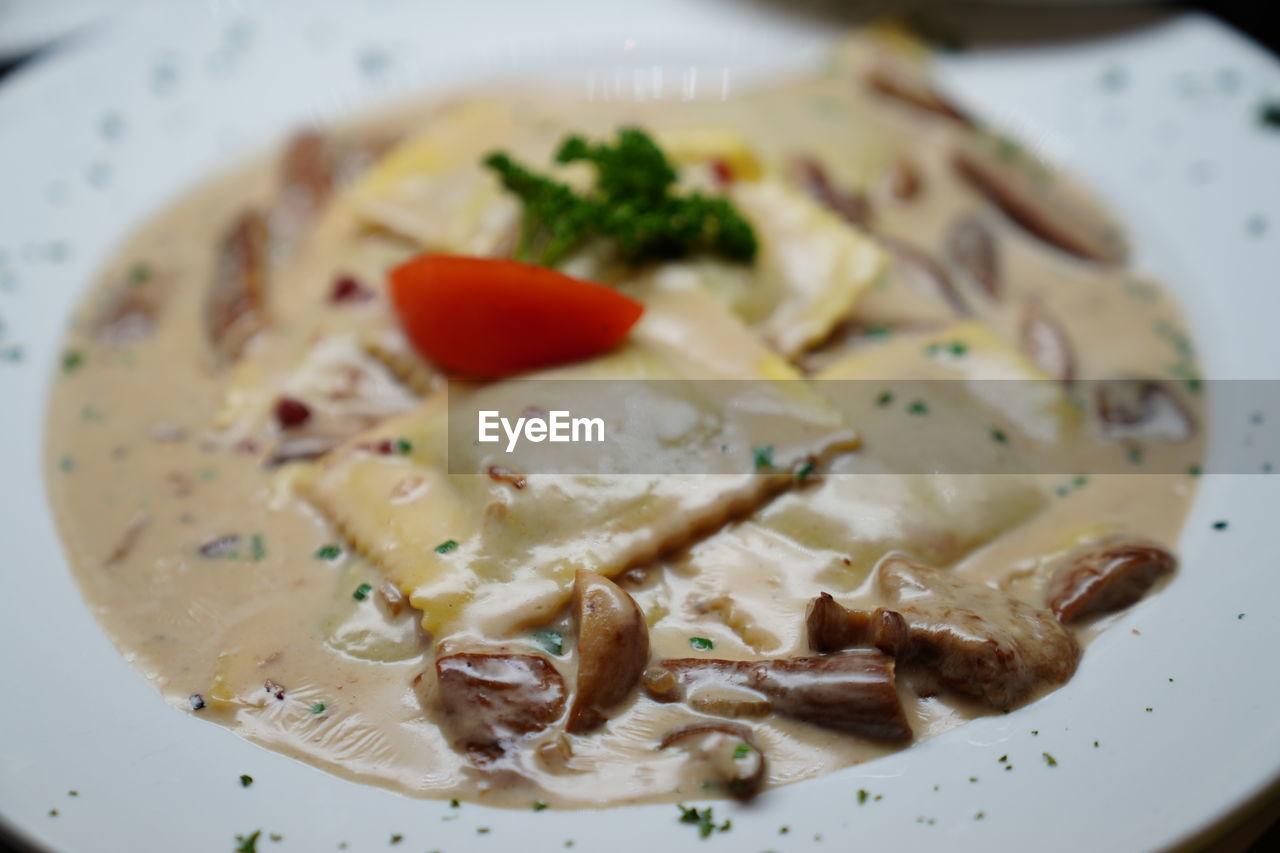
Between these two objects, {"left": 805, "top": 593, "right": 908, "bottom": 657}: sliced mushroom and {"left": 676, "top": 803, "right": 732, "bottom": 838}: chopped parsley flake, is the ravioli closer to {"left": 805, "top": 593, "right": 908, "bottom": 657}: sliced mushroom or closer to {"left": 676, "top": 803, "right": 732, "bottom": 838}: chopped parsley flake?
{"left": 805, "top": 593, "right": 908, "bottom": 657}: sliced mushroom

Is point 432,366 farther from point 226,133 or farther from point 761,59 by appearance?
point 761,59

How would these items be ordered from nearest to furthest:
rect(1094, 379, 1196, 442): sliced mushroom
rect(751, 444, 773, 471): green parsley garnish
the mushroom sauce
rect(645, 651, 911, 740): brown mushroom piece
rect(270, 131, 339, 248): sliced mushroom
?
rect(645, 651, 911, 740): brown mushroom piece → the mushroom sauce → rect(751, 444, 773, 471): green parsley garnish → rect(1094, 379, 1196, 442): sliced mushroom → rect(270, 131, 339, 248): sliced mushroom

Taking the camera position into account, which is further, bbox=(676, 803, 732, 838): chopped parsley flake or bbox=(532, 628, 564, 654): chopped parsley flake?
bbox=(532, 628, 564, 654): chopped parsley flake

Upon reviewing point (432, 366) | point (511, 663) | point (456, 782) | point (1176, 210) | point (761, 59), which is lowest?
point (456, 782)

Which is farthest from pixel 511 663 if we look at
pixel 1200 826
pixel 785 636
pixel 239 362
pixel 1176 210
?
pixel 1176 210

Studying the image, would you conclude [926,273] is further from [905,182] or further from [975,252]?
[905,182]

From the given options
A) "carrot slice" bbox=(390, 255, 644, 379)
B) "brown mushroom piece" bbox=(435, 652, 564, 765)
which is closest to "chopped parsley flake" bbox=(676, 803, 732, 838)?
"brown mushroom piece" bbox=(435, 652, 564, 765)

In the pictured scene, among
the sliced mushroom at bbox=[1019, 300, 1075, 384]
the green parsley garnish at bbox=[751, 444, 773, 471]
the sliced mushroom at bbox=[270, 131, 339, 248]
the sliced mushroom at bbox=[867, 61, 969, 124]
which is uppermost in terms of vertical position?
the sliced mushroom at bbox=[867, 61, 969, 124]

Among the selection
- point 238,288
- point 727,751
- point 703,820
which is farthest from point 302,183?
point 703,820
